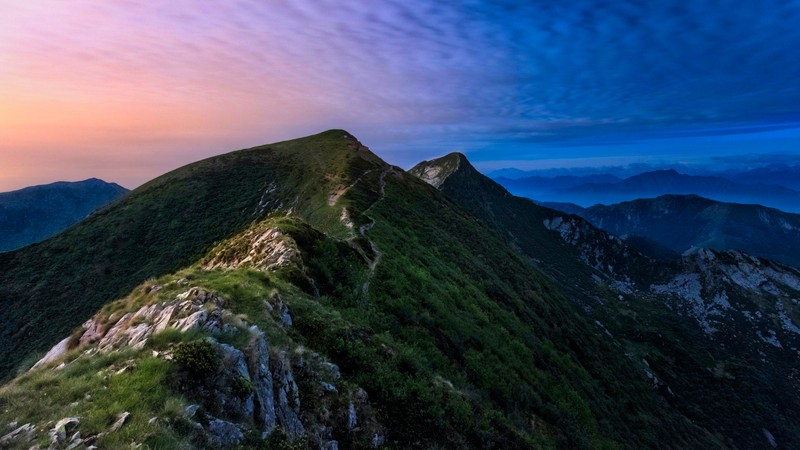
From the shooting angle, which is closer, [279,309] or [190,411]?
[190,411]

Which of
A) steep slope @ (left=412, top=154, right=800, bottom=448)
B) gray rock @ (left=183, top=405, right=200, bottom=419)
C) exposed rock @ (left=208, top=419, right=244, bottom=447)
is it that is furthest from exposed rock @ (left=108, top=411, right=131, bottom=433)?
steep slope @ (left=412, top=154, right=800, bottom=448)

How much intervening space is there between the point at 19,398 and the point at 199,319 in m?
4.74

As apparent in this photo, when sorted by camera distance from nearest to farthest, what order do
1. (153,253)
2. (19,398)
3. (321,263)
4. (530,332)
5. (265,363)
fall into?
(19,398) → (265,363) → (321,263) → (530,332) → (153,253)

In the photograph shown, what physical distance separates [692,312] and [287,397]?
16434 cm

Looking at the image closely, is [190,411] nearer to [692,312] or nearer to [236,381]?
[236,381]

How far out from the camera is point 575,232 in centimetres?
17712

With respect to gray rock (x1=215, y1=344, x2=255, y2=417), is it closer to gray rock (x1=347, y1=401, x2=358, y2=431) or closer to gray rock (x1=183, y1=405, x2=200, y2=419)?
gray rock (x1=183, y1=405, x2=200, y2=419)

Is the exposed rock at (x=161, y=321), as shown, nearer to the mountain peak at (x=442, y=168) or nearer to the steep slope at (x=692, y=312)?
the steep slope at (x=692, y=312)

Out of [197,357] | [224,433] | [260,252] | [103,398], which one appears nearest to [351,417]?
[224,433]

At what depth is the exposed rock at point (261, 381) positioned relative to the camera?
1142 cm

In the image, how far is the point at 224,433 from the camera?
32.7 feet

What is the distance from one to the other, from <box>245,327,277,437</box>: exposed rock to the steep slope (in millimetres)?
85027

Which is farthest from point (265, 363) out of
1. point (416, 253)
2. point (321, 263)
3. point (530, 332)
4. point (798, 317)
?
point (798, 317)

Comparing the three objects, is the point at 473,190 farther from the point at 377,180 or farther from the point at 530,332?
the point at 530,332
